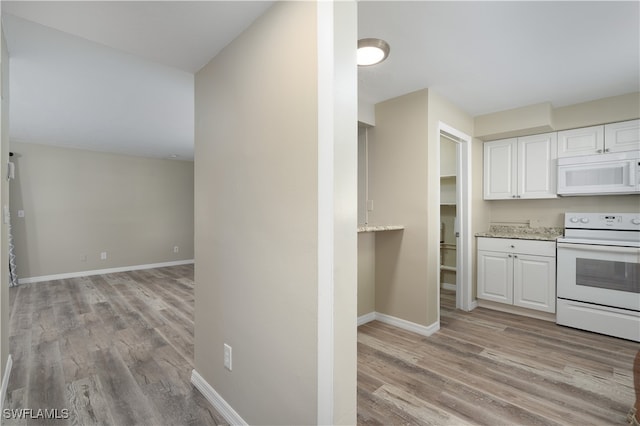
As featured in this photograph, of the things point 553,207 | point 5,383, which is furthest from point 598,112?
point 5,383

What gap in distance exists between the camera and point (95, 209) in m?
5.46

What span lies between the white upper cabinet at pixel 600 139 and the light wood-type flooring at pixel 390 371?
190 cm

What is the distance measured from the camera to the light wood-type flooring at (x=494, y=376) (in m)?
1.76

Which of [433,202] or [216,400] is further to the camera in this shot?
[433,202]

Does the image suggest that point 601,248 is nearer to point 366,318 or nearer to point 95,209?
point 366,318

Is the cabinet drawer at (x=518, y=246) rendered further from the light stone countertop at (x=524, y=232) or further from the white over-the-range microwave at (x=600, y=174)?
the white over-the-range microwave at (x=600, y=174)

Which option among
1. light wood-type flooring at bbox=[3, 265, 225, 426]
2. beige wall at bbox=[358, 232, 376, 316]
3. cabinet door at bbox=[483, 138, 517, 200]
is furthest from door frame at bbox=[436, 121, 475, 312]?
light wood-type flooring at bbox=[3, 265, 225, 426]

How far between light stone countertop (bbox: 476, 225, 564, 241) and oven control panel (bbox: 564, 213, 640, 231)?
18 cm

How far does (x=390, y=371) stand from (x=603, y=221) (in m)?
2.91

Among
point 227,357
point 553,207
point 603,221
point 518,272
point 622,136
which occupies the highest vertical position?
point 622,136

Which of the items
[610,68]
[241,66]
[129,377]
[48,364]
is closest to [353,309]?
[241,66]

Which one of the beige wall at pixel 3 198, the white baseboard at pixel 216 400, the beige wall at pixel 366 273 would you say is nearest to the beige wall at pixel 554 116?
the beige wall at pixel 366 273

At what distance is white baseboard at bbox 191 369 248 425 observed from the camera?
1663 mm

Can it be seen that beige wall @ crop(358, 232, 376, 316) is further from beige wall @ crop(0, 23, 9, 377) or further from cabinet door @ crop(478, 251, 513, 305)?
beige wall @ crop(0, 23, 9, 377)
